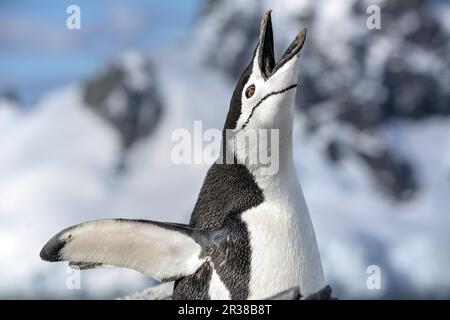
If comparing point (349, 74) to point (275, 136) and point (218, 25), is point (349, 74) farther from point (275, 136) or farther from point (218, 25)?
point (275, 136)

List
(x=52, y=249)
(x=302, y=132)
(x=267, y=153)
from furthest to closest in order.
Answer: (x=302, y=132), (x=267, y=153), (x=52, y=249)

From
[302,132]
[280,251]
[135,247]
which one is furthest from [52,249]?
[302,132]

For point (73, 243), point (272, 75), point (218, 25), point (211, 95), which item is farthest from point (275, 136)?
point (218, 25)

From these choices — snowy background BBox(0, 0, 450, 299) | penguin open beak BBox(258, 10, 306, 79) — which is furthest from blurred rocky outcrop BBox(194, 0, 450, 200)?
penguin open beak BBox(258, 10, 306, 79)

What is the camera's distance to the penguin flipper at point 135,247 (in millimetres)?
3232

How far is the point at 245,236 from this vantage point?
329 centimetres

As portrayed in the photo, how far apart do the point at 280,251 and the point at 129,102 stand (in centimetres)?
7818

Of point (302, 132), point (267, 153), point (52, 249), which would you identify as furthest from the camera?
point (302, 132)

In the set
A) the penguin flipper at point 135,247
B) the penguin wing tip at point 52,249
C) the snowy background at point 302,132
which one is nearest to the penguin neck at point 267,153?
the penguin flipper at point 135,247

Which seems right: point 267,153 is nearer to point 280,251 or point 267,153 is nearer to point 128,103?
point 280,251

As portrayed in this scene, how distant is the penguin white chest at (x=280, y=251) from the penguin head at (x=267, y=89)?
34 centimetres

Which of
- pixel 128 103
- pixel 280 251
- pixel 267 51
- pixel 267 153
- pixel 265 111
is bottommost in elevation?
pixel 280 251

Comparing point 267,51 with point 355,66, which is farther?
point 355,66

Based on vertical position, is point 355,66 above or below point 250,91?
above
